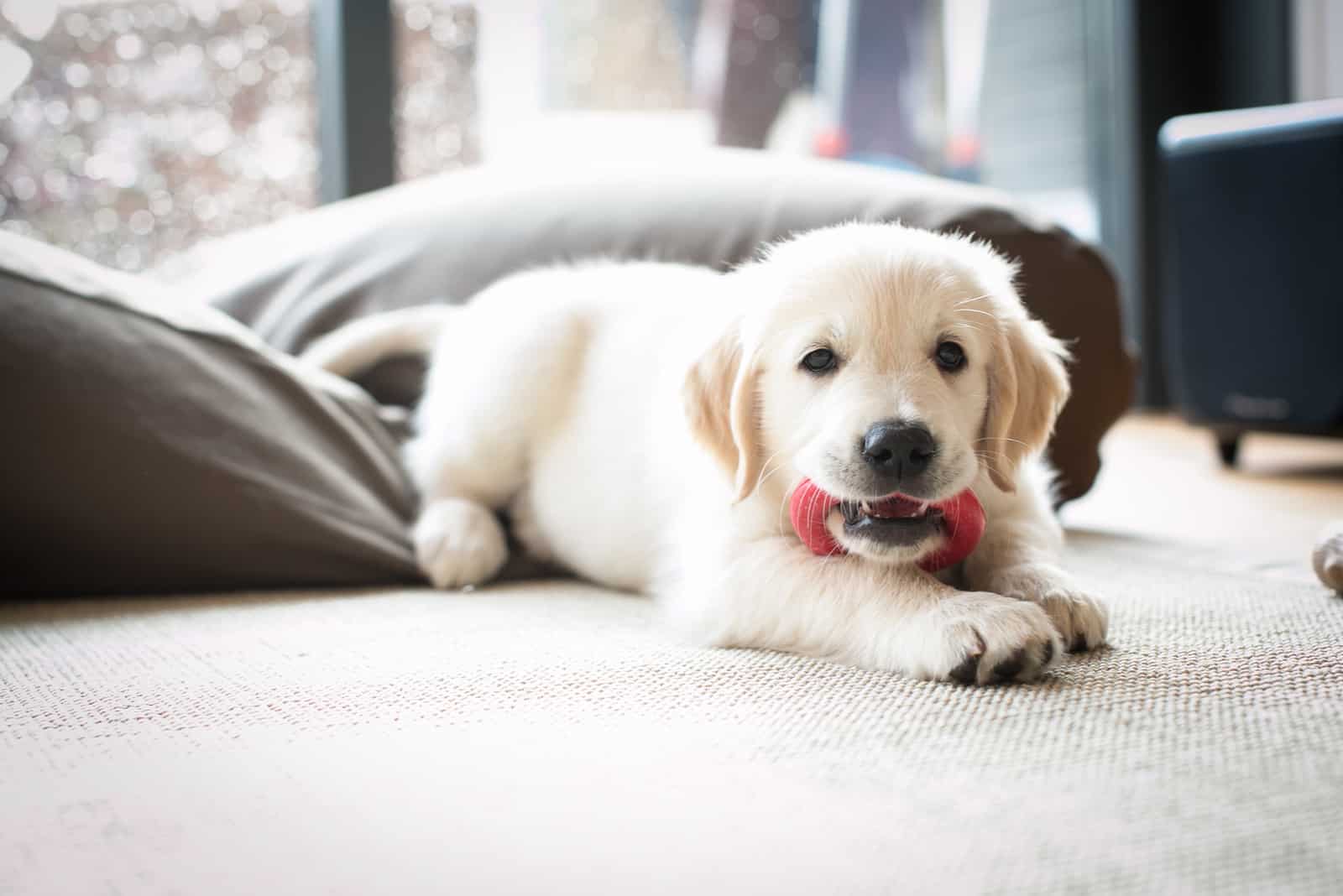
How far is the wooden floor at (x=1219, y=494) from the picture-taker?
3027mm

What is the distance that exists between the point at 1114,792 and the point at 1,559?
1.86 m

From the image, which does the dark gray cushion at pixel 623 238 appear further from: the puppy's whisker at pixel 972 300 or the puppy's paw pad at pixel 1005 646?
the puppy's paw pad at pixel 1005 646

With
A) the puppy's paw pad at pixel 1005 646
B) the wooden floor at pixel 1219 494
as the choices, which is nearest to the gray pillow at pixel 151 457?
the puppy's paw pad at pixel 1005 646

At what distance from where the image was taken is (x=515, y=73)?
5418 millimetres

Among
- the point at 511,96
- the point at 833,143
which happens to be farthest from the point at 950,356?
the point at 833,143

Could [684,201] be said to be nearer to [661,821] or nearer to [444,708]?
[444,708]

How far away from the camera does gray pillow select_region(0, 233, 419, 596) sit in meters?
2.09

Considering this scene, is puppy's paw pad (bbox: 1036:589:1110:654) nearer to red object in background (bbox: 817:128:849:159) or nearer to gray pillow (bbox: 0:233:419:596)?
gray pillow (bbox: 0:233:419:596)

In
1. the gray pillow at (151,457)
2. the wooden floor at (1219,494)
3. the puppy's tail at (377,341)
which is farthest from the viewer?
the wooden floor at (1219,494)

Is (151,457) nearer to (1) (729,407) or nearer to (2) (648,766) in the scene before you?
(1) (729,407)

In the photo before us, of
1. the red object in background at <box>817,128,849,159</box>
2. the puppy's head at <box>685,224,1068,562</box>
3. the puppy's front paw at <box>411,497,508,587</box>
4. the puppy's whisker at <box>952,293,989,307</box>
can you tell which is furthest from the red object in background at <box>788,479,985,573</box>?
the red object in background at <box>817,128,849,159</box>

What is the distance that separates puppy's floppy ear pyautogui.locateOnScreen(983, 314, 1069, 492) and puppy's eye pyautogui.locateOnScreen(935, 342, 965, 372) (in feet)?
0.30

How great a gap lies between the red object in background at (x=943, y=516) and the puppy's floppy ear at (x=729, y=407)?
0.11 metres

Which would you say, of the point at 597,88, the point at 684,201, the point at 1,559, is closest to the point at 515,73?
the point at 597,88
